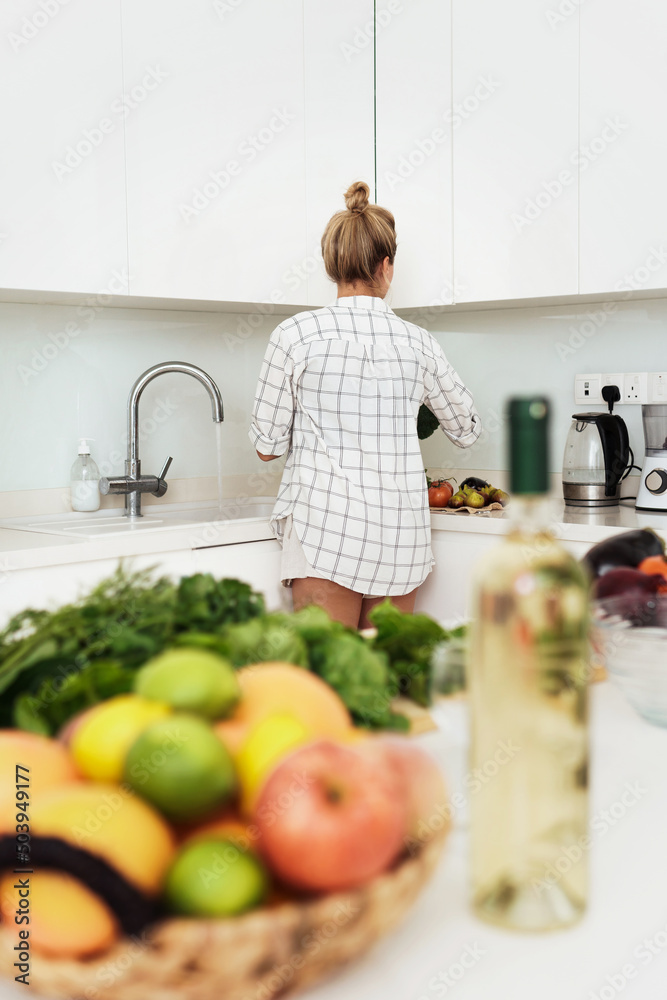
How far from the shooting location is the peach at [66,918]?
40cm

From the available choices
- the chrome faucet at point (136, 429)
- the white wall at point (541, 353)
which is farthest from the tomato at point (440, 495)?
the chrome faucet at point (136, 429)

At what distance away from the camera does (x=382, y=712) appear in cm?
56

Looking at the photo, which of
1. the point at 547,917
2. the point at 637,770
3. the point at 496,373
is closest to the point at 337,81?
the point at 496,373

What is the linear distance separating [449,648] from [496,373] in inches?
100

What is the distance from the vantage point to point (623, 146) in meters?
2.32

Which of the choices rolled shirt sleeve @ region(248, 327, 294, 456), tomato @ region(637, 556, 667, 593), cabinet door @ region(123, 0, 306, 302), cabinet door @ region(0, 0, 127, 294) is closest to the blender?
rolled shirt sleeve @ region(248, 327, 294, 456)

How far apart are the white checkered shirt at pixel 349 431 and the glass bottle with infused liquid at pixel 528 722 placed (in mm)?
1738

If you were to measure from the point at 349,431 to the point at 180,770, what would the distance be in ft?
5.96

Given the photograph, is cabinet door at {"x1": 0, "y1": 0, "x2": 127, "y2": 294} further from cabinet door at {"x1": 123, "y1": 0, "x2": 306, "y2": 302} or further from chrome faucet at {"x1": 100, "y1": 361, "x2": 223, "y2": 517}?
chrome faucet at {"x1": 100, "y1": 361, "x2": 223, "y2": 517}

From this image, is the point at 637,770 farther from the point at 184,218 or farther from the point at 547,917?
the point at 184,218

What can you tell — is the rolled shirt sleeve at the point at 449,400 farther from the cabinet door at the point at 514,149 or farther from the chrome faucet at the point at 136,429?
the chrome faucet at the point at 136,429

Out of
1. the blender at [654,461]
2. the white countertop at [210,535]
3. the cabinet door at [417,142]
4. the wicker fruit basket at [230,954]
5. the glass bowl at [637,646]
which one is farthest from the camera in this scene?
the cabinet door at [417,142]

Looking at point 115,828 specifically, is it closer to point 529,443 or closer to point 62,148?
point 529,443

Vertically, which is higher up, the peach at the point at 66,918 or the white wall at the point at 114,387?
the white wall at the point at 114,387
